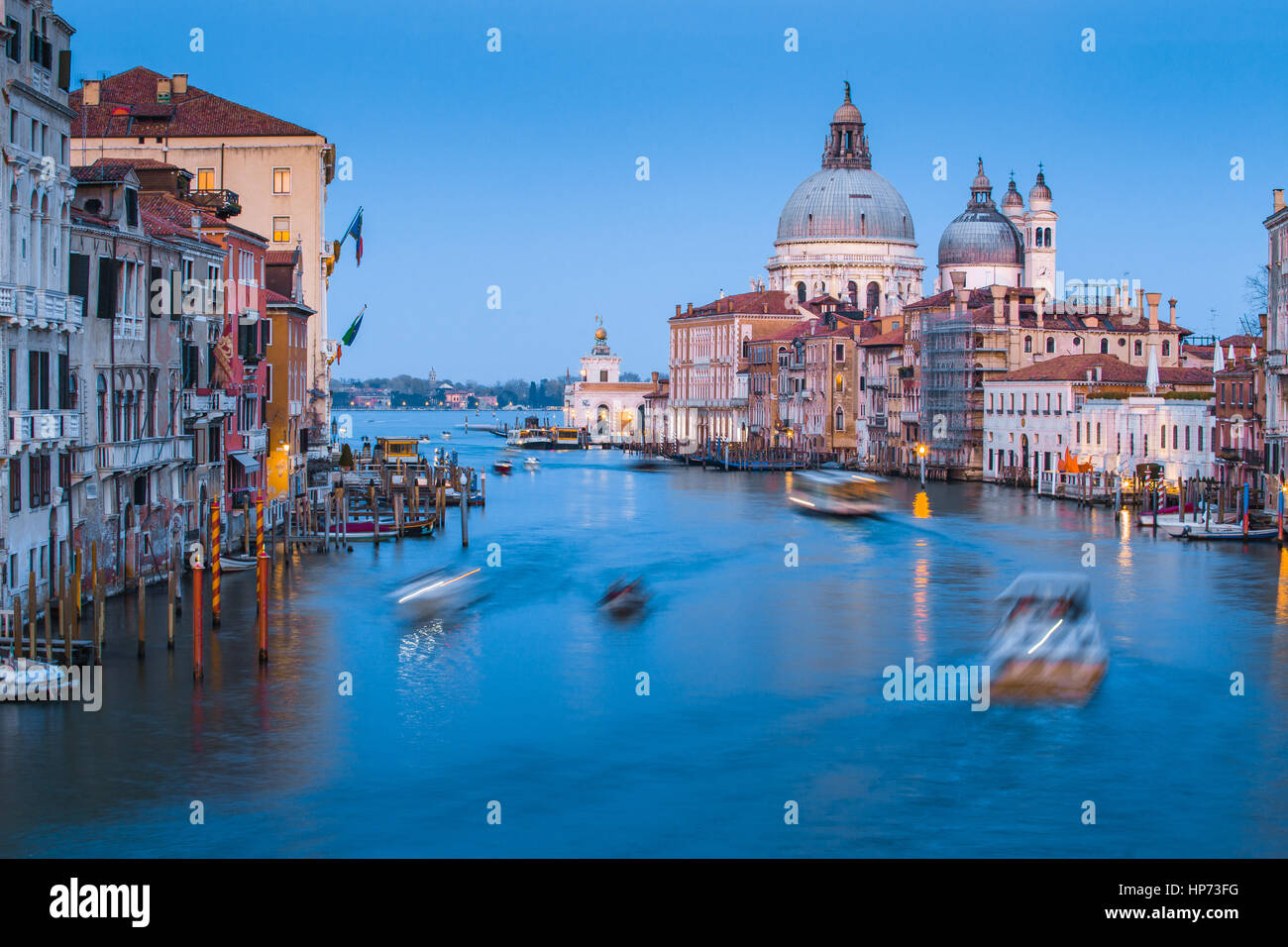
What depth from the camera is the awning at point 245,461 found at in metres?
30.5

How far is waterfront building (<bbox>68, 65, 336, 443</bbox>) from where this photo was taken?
45.3 m

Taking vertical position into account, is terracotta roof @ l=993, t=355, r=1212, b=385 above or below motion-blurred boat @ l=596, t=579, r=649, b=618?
above

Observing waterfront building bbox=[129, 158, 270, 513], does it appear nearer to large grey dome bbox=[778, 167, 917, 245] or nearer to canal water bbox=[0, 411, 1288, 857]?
canal water bbox=[0, 411, 1288, 857]

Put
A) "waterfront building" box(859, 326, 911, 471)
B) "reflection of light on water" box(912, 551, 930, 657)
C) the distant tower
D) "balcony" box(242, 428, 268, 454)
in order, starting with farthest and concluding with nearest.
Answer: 1. the distant tower
2. "waterfront building" box(859, 326, 911, 471)
3. "balcony" box(242, 428, 268, 454)
4. "reflection of light on water" box(912, 551, 930, 657)

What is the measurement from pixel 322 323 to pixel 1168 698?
102 ft

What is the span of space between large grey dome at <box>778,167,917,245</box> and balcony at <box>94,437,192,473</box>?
8374 centimetres

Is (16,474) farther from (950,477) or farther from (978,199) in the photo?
(978,199)

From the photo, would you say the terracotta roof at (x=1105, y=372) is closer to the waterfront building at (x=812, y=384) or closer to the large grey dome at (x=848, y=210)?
the waterfront building at (x=812, y=384)

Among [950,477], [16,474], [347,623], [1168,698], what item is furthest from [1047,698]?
[950,477]

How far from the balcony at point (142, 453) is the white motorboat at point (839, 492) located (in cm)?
2560

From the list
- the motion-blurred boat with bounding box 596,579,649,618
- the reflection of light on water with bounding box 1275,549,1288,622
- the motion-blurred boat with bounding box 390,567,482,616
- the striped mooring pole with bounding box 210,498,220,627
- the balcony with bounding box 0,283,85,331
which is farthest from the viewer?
the motion-blurred boat with bounding box 596,579,649,618

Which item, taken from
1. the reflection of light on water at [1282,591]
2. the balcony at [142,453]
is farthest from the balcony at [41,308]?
the reflection of light on water at [1282,591]

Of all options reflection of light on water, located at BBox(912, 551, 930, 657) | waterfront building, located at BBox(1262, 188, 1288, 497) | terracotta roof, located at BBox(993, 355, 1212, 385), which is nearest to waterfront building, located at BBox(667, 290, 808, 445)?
terracotta roof, located at BBox(993, 355, 1212, 385)
